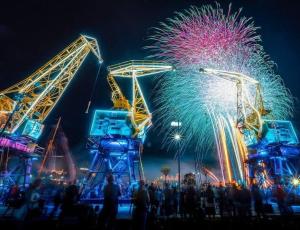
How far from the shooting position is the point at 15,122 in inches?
1576

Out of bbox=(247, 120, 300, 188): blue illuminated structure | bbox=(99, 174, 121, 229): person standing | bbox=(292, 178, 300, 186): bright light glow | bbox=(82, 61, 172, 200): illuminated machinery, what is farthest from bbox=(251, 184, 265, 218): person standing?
bbox=(292, 178, 300, 186): bright light glow

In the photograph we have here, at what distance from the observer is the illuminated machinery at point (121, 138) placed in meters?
30.4

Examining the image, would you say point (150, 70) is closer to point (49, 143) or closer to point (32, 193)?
point (32, 193)

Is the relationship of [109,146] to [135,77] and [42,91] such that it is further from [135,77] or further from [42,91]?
[42,91]

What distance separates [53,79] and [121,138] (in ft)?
68.6

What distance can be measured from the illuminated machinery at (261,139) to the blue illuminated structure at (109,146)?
12.2m

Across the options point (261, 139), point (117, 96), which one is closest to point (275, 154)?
point (261, 139)

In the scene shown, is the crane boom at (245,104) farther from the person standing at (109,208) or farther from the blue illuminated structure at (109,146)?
the person standing at (109,208)

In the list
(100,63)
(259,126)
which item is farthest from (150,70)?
(259,126)

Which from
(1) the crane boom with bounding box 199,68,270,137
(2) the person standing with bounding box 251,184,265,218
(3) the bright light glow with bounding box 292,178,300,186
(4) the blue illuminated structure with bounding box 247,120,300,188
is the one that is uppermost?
(1) the crane boom with bounding box 199,68,270,137

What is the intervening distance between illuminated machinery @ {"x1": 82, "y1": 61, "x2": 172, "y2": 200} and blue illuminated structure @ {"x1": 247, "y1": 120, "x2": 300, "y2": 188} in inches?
623

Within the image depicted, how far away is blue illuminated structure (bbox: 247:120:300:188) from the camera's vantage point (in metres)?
33.5

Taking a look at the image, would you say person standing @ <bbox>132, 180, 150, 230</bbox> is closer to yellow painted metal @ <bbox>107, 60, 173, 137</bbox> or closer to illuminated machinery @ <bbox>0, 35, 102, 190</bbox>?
yellow painted metal @ <bbox>107, 60, 173, 137</bbox>

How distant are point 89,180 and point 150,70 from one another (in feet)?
58.0
